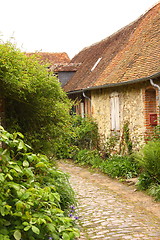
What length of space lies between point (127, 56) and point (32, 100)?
7.50 meters

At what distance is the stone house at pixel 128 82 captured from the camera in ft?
32.6

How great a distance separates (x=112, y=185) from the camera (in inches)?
340

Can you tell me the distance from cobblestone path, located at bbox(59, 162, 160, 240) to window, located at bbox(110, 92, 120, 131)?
373cm

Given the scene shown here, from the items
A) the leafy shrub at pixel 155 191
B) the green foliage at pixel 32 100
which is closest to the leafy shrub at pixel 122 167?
the leafy shrub at pixel 155 191

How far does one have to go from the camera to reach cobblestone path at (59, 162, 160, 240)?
4.89m

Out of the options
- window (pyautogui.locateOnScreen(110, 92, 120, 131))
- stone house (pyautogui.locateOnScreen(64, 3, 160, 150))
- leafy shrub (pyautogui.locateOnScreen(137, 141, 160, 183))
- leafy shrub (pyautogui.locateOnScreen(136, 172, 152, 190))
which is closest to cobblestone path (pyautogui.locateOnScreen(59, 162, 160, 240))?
leafy shrub (pyautogui.locateOnScreen(136, 172, 152, 190))

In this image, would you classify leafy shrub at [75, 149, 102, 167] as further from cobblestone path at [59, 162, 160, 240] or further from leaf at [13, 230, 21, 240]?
leaf at [13, 230, 21, 240]

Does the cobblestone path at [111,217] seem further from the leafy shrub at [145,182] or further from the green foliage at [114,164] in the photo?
the green foliage at [114,164]

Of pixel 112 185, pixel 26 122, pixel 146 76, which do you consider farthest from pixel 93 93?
pixel 26 122

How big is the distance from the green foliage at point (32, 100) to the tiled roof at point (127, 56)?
4269mm

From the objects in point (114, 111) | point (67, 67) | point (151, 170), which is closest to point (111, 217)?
point (151, 170)

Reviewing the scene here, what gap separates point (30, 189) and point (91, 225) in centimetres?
201

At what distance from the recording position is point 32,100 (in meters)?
5.54

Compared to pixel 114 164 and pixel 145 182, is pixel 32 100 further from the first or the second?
pixel 114 164
